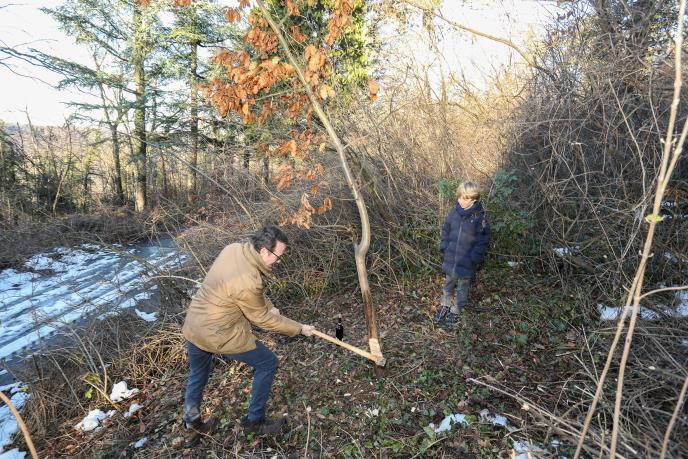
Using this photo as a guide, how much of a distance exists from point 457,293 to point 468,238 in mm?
716

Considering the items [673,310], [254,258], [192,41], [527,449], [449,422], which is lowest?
[449,422]

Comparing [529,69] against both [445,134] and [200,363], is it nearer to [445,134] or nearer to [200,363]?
[445,134]

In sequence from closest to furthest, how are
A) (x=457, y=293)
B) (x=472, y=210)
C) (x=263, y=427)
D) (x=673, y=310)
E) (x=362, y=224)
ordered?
(x=673, y=310) → (x=263, y=427) → (x=362, y=224) → (x=472, y=210) → (x=457, y=293)

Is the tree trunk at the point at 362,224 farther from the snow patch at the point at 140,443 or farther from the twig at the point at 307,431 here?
the snow patch at the point at 140,443

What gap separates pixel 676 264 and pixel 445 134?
3.25 metres

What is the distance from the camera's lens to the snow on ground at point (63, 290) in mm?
6051

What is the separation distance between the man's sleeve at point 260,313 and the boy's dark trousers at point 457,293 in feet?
6.89

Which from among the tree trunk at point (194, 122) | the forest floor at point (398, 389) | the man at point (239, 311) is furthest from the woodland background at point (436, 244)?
the tree trunk at point (194, 122)

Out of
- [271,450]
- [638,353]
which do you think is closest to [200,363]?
[271,450]

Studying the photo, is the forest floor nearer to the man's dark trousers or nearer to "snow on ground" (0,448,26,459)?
"snow on ground" (0,448,26,459)

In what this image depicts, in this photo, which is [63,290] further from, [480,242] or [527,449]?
[527,449]

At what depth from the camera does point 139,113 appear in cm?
1349

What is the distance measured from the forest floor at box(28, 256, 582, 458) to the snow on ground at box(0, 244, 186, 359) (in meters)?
1.63

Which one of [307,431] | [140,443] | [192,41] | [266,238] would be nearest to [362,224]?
[266,238]
